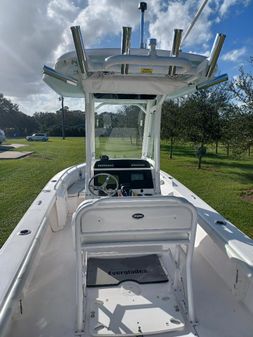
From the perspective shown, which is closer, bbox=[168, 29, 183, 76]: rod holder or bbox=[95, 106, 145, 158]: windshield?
bbox=[168, 29, 183, 76]: rod holder

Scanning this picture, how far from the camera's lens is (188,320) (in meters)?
1.89

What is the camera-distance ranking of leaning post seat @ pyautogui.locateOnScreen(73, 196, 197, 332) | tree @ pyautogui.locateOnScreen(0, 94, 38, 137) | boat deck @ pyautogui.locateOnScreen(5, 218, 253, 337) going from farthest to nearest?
tree @ pyautogui.locateOnScreen(0, 94, 38, 137)
boat deck @ pyautogui.locateOnScreen(5, 218, 253, 337)
leaning post seat @ pyautogui.locateOnScreen(73, 196, 197, 332)

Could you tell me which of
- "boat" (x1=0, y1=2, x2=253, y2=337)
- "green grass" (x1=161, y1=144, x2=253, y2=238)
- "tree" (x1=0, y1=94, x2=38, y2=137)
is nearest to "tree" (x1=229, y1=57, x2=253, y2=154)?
"green grass" (x1=161, y1=144, x2=253, y2=238)

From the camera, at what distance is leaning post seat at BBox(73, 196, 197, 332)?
1744 millimetres

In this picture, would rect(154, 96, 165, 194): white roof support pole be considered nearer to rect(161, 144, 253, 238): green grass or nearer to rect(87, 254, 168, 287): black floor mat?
rect(87, 254, 168, 287): black floor mat

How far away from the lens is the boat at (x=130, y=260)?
178 cm

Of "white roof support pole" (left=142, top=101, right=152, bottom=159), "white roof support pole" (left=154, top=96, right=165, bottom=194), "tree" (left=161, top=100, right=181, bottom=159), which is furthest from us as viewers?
"tree" (left=161, top=100, right=181, bottom=159)

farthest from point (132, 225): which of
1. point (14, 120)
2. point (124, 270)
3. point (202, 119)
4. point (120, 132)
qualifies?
point (14, 120)

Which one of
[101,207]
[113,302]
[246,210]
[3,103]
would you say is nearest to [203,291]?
[113,302]

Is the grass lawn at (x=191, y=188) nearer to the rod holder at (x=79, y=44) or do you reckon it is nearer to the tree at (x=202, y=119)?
the tree at (x=202, y=119)

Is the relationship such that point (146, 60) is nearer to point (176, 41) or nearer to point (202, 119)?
point (176, 41)

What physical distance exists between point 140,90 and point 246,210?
13.7 feet

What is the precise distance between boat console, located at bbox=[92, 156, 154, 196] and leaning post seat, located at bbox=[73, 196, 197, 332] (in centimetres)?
188

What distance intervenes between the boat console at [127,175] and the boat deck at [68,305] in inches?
51.0
